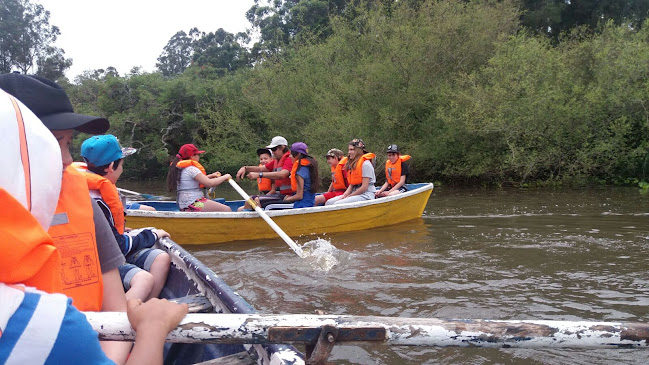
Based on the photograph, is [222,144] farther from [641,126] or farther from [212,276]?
[212,276]

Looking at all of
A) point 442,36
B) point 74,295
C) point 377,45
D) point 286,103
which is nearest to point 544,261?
point 74,295

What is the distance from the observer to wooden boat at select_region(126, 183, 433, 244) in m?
6.36

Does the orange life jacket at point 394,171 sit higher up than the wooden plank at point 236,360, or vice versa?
the orange life jacket at point 394,171

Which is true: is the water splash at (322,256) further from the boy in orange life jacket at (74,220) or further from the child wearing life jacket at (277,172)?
the boy in orange life jacket at (74,220)

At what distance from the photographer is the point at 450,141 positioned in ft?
46.6

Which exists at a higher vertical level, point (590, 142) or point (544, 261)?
point (590, 142)

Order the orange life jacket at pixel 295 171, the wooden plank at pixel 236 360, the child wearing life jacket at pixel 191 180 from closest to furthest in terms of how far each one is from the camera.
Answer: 1. the wooden plank at pixel 236 360
2. the child wearing life jacket at pixel 191 180
3. the orange life jacket at pixel 295 171

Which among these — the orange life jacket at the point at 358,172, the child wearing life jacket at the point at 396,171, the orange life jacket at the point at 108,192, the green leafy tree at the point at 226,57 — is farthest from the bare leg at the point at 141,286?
the green leafy tree at the point at 226,57

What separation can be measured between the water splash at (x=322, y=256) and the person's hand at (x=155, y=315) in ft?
Result: 12.7

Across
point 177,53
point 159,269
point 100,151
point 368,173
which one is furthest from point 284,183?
point 177,53

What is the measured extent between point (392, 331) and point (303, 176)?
216 inches

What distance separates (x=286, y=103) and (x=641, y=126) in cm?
1133

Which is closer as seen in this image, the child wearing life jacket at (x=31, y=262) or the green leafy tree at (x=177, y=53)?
the child wearing life jacket at (x=31, y=262)

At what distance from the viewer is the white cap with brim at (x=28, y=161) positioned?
803 millimetres
